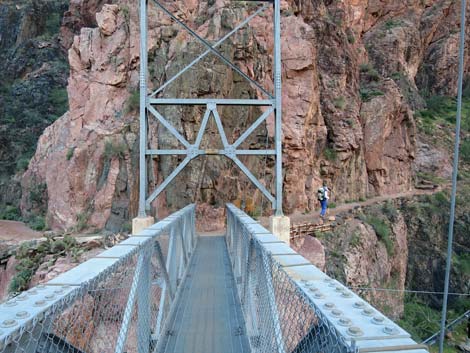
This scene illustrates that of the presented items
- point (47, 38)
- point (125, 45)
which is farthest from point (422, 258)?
point (47, 38)

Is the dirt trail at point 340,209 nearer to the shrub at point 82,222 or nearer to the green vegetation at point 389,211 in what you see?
the green vegetation at point 389,211

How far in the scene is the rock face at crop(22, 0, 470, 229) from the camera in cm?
1177

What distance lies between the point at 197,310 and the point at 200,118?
8837 mm

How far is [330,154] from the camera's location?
56.9 ft

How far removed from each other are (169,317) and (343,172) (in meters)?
15.8

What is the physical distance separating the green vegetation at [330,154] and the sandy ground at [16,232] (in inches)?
518

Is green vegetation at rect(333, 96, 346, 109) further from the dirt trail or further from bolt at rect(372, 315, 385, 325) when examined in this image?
bolt at rect(372, 315, 385, 325)

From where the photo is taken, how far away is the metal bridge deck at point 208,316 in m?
3.30

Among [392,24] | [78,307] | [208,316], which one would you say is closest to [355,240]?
[208,316]

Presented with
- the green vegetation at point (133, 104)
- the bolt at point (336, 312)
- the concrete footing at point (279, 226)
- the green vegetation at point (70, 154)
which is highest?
the green vegetation at point (133, 104)

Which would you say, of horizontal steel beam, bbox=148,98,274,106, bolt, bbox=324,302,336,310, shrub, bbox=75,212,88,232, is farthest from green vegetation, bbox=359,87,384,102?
bolt, bbox=324,302,336,310

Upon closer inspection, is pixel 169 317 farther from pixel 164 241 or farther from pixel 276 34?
pixel 276 34

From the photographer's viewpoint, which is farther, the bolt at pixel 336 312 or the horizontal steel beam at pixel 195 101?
the horizontal steel beam at pixel 195 101

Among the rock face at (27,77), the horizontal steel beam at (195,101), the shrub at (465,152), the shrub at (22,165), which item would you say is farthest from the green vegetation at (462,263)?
the rock face at (27,77)
